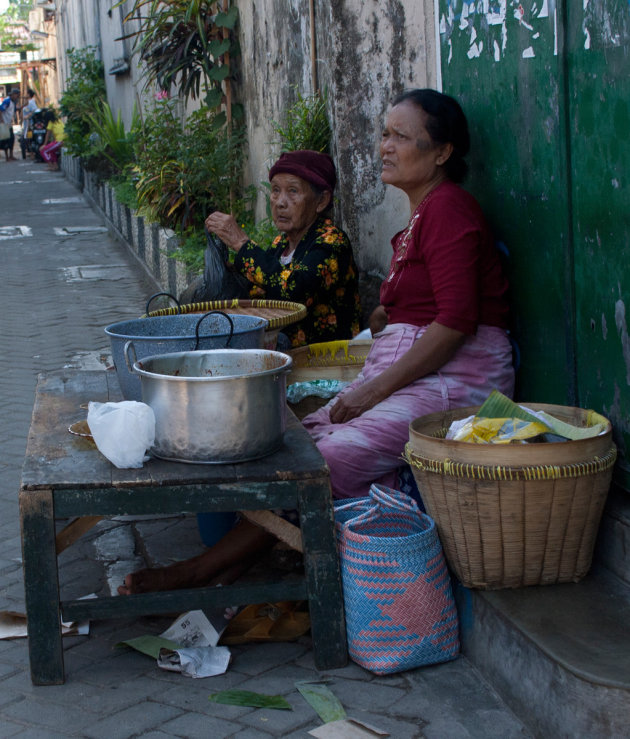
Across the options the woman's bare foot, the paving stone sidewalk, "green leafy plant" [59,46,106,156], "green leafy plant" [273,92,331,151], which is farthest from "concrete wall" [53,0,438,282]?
"green leafy plant" [59,46,106,156]

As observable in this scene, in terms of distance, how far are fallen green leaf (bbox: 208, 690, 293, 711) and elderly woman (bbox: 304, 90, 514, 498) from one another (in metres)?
0.72

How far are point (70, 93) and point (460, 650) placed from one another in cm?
1680

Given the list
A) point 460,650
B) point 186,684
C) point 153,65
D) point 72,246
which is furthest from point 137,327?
point 72,246

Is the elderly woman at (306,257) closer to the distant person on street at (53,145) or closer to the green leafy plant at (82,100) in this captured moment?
the green leafy plant at (82,100)

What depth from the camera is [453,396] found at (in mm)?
3143

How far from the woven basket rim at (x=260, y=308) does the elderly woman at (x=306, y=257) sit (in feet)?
0.50

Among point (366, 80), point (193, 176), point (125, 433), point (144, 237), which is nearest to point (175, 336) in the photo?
point (125, 433)

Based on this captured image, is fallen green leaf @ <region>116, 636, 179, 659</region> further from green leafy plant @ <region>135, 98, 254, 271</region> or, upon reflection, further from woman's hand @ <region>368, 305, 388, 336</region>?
green leafy plant @ <region>135, 98, 254, 271</region>

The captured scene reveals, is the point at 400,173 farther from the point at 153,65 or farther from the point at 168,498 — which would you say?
the point at 153,65

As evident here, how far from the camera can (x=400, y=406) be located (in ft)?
10.2

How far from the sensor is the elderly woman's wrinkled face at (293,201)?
419cm

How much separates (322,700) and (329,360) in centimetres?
170

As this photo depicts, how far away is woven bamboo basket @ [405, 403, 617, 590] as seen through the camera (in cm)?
247

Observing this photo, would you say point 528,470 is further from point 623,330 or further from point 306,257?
point 306,257
